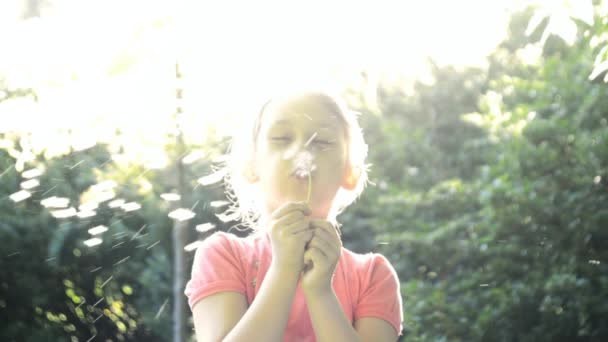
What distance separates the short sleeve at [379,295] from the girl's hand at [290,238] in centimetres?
24

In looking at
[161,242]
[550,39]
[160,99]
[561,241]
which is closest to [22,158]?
[160,99]

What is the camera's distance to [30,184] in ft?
9.09

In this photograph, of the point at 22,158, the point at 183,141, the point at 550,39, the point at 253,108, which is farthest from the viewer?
the point at 550,39

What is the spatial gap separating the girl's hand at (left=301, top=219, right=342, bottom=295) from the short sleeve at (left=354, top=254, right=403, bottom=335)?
0.20 metres

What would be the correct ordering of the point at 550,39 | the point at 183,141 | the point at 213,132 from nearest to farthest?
the point at 183,141 < the point at 213,132 < the point at 550,39

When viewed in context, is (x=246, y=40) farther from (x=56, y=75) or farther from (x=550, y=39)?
(x=550, y=39)

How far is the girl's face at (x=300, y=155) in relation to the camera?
130cm

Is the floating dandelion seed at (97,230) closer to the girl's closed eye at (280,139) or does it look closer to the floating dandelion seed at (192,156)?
the floating dandelion seed at (192,156)

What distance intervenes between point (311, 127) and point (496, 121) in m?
3.17

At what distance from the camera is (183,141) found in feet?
9.57

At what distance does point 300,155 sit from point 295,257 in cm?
19

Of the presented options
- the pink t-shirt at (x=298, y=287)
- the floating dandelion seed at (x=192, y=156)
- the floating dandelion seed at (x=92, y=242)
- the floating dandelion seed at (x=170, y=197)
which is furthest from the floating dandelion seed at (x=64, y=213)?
the pink t-shirt at (x=298, y=287)

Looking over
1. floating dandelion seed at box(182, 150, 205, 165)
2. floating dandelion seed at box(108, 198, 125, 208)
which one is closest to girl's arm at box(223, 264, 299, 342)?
floating dandelion seed at box(182, 150, 205, 165)

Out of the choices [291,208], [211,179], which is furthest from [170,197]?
[291,208]
